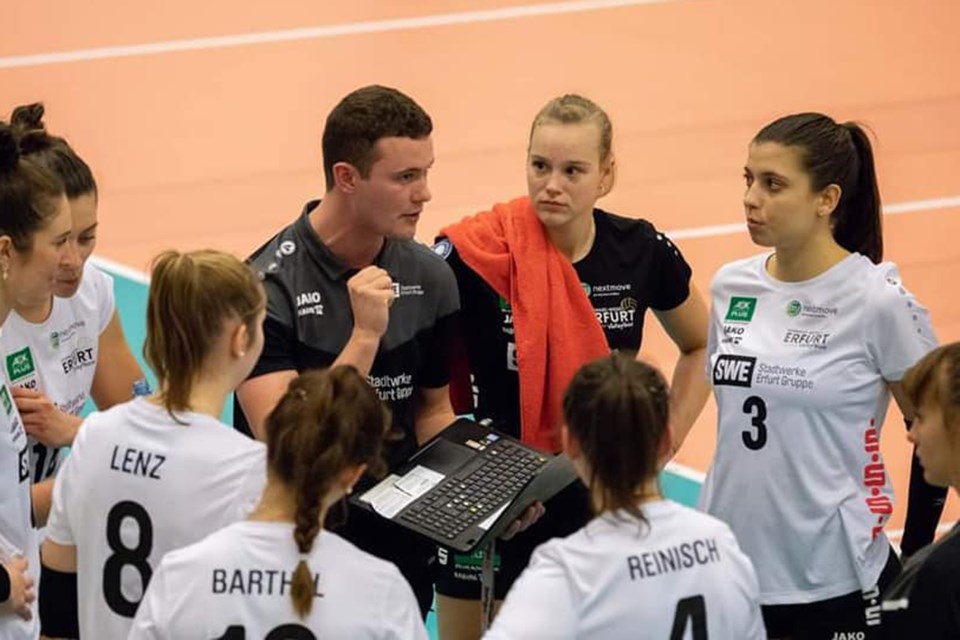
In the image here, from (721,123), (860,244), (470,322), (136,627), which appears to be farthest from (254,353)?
(721,123)

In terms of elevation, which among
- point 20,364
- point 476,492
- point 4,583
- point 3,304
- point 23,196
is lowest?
point 4,583

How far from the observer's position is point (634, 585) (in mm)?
3625

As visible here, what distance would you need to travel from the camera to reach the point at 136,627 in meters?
3.62

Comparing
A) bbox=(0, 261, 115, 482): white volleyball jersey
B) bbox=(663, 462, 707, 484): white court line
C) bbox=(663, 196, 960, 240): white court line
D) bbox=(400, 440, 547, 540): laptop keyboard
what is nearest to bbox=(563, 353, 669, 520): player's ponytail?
bbox=(400, 440, 547, 540): laptop keyboard

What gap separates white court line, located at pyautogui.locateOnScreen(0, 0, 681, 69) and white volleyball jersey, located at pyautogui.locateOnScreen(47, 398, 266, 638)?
7746 mm

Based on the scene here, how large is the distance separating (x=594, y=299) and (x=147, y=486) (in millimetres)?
1910

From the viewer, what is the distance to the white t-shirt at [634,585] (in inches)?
141

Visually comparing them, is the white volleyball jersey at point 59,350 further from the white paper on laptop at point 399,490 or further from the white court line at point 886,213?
the white court line at point 886,213

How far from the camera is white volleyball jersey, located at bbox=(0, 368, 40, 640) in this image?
14.1 feet

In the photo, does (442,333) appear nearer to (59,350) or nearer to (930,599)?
(59,350)

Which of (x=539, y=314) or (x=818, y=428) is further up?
(x=539, y=314)

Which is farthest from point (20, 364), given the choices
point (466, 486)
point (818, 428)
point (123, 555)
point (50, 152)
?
point (818, 428)

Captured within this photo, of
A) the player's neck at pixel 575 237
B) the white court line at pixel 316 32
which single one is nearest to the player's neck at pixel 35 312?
the player's neck at pixel 575 237

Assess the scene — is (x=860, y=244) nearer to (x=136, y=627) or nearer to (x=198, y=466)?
(x=198, y=466)
